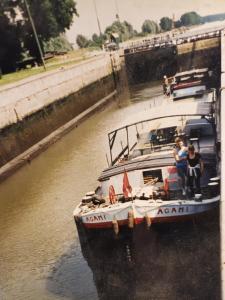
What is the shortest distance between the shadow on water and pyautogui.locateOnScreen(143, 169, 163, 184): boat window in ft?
5.88

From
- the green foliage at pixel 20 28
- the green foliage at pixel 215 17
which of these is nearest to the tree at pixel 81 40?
the green foliage at pixel 215 17

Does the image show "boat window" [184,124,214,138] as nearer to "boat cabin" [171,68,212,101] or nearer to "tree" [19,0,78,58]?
"boat cabin" [171,68,212,101]

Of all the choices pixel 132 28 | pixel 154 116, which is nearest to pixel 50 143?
pixel 154 116

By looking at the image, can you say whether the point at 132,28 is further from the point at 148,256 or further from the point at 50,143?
the point at 148,256

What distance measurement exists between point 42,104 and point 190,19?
144 meters

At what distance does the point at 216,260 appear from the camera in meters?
11.9

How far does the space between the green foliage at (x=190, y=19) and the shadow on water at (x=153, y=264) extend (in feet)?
530

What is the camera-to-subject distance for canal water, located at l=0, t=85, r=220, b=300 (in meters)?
11.6

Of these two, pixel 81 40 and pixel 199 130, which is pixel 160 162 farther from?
pixel 81 40

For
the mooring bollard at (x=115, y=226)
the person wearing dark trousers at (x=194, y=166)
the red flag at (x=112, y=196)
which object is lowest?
the mooring bollard at (x=115, y=226)

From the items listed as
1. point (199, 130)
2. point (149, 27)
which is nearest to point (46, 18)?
point (199, 130)

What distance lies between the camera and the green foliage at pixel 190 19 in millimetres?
164175

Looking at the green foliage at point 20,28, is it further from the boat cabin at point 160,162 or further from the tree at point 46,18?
the boat cabin at point 160,162

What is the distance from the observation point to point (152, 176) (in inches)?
595
